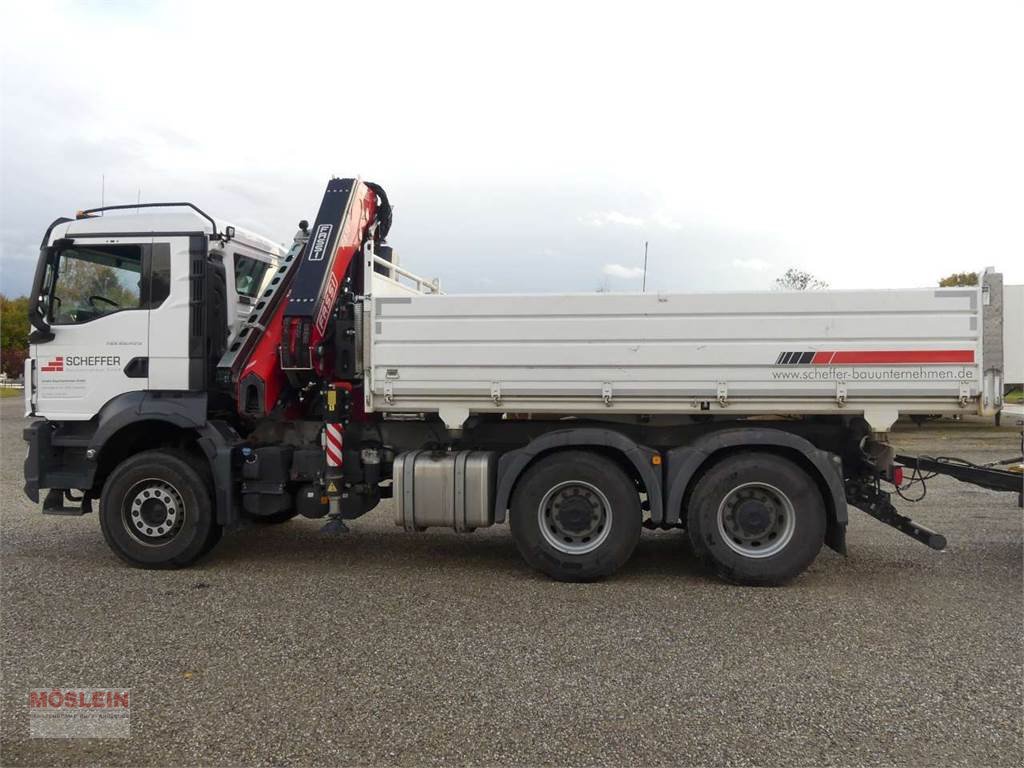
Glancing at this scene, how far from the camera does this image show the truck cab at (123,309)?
6805 mm

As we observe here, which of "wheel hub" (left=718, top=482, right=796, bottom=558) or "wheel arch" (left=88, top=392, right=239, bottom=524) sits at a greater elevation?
Result: "wheel arch" (left=88, top=392, right=239, bottom=524)

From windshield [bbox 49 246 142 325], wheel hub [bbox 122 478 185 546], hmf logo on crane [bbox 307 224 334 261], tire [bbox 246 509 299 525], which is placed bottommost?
tire [bbox 246 509 299 525]

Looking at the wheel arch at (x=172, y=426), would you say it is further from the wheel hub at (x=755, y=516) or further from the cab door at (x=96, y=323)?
the wheel hub at (x=755, y=516)

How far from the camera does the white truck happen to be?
6.00 metres

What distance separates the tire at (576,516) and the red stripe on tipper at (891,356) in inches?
72.1

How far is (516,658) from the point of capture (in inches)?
179

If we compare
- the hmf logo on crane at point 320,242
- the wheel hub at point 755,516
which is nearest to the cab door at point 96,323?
the hmf logo on crane at point 320,242

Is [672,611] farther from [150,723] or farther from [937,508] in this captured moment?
[937,508]

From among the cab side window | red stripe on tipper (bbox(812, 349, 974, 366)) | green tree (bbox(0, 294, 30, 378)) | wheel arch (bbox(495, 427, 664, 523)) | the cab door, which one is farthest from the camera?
green tree (bbox(0, 294, 30, 378))

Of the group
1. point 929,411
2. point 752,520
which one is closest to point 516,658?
point 752,520

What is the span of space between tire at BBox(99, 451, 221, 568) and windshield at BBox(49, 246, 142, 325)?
4.67ft

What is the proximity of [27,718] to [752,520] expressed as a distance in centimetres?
493

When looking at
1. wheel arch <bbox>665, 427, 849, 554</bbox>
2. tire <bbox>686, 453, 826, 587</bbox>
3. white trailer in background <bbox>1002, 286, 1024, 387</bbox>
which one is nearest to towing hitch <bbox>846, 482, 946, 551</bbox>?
wheel arch <bbox>665, 427, 849, 554</bbox>

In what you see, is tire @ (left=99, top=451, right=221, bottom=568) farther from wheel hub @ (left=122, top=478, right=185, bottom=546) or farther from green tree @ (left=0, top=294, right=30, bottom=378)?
green tree @ (left=0, top=294, right=30, bottom=378)
